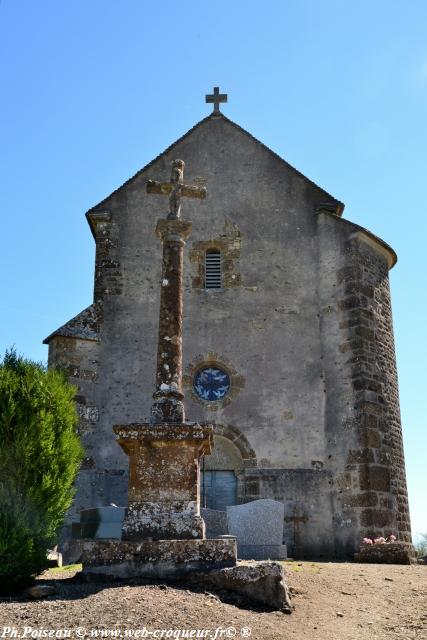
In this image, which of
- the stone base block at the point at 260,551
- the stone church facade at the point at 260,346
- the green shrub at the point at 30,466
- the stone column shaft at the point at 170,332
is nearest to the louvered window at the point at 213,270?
the stone church facade at the point at 260,346

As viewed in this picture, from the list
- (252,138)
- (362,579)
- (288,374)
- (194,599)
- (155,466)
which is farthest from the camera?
(252,138)

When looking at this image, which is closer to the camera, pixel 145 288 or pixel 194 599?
pixel 194 599

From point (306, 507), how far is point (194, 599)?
318 inches

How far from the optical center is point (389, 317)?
1521 centimetres

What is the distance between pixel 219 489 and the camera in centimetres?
1377

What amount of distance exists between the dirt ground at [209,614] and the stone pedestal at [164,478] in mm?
717

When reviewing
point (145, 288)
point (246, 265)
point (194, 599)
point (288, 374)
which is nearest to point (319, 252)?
point (246, 265)

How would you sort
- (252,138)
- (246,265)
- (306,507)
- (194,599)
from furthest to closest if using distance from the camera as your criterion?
(252,138) < (246,265) < (306,507) < (194,599)

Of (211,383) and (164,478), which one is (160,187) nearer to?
(164,478)

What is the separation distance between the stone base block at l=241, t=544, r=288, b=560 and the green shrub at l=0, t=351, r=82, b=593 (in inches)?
132

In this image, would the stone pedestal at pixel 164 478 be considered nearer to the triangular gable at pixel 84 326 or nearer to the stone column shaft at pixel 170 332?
the stone column shaft at pixel 170 332

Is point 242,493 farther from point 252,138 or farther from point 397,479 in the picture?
point 252,138

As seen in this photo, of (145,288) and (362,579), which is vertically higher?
(145,288)

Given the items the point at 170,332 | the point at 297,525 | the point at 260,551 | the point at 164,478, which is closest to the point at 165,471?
the point at 164,478
